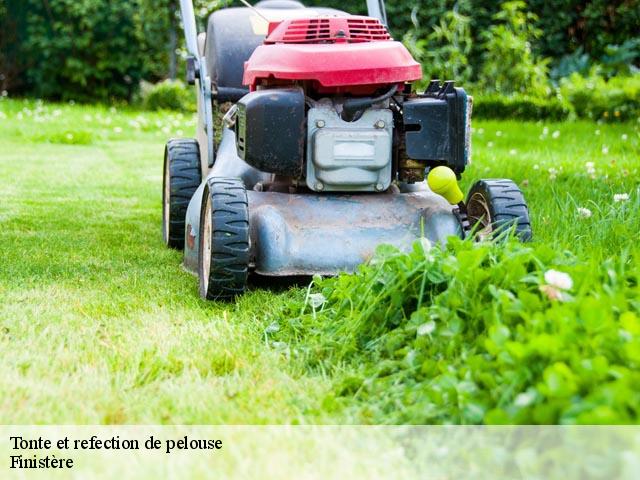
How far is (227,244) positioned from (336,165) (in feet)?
1.60

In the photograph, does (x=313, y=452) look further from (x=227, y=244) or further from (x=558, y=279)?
(x=227, y=244)

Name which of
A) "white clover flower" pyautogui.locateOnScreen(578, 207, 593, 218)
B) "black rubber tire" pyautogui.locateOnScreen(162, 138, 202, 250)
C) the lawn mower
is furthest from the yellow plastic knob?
"black rubber tire" pyautogui.locateOnScreen(162, 138, 202, 250)

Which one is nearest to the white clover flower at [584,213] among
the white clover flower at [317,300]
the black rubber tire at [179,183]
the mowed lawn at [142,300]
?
the mowed lawn at [142,300]

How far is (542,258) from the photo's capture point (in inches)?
94.4

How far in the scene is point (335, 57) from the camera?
318 centimetres

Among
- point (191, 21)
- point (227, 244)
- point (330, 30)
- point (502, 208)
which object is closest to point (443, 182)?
point (502, 208)

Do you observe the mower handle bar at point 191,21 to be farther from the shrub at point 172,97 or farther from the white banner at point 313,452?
the shrub at point 172,97

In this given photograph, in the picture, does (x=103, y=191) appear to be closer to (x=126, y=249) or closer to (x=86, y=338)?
(x=126, y=249)

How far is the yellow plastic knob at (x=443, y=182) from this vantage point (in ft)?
10.6

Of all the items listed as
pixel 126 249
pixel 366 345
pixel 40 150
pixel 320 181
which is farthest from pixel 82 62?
pixel 366 345

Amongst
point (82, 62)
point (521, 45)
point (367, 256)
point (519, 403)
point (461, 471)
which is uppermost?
point (519, 403)

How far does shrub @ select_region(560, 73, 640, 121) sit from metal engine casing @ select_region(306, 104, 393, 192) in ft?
18.2

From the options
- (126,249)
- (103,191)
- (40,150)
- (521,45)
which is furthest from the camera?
(521,45)

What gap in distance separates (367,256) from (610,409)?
1614 mm
